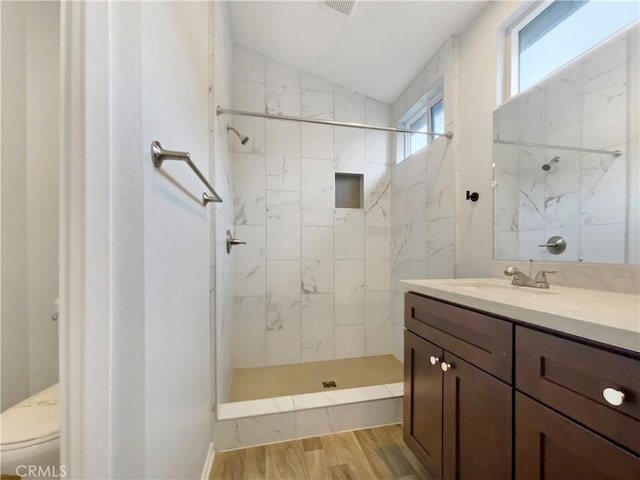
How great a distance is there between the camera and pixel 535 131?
1.20 meters

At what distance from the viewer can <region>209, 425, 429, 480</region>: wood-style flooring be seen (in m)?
1.16

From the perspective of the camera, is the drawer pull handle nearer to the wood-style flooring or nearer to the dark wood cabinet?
the dark wood cabinet

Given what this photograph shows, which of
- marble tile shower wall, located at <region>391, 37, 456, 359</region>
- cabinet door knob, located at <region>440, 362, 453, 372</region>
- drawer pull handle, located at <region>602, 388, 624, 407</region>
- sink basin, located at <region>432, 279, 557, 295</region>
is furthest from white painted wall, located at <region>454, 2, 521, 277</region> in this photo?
drawer pull handle, located at <region>602, 388, 624, 407</region>

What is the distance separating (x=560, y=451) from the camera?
0.55 metres

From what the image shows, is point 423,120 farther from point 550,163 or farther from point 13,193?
point 13,193

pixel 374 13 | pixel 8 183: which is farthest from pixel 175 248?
pixel 374 13

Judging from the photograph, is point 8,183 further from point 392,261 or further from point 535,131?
point 392,261

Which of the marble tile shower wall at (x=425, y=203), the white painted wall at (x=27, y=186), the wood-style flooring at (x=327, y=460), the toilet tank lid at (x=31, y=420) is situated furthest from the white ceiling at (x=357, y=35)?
the wood-style flooring at (x=327, y=460)

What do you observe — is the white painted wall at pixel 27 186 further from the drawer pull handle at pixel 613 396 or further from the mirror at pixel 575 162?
the mirror at pixel 575 162

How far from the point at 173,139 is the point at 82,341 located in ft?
1.92

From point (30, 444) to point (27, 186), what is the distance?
0.86 m

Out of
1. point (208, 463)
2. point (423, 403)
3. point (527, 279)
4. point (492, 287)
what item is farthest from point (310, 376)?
point (527, 279)

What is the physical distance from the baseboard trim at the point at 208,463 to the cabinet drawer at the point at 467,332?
1.13 meters

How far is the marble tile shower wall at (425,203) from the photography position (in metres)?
1.69
